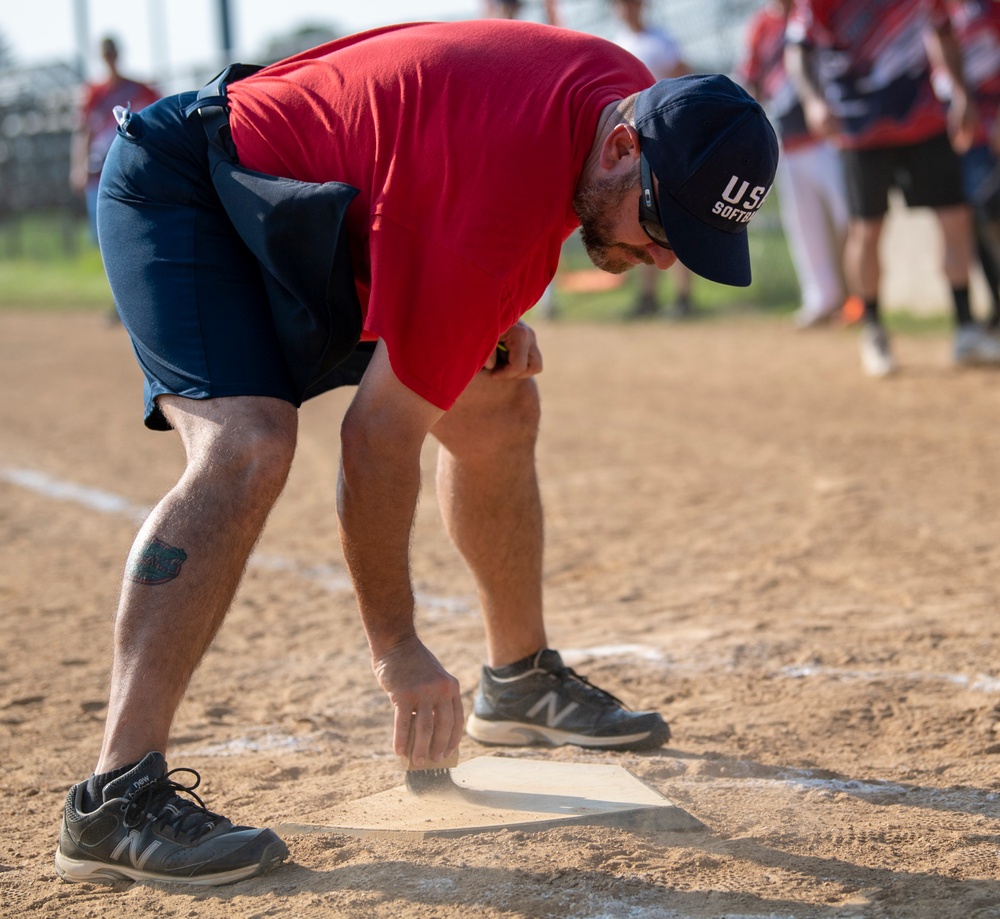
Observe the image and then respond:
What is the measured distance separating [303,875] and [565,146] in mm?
1373

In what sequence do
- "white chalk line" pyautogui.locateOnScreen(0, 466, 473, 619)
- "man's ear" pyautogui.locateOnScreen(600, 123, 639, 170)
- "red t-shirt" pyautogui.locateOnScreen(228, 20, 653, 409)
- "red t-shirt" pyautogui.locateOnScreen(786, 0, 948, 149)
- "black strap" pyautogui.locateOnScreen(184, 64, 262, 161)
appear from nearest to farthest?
"red t-shirt" pyautogui.locateOnScreen(228, 20, 653, 409) < "man's ear" pyautogui.locateOnScreen(600, 123, 639, 170) < "black strap" pyautogui.locateOnScreen(184, 64, 262, 161) < "white chalk line" pyautogui.locateOnScreen(0, 466, 473, 619) < "red t-shirt" pyautogui.locateOnScreen(786, 0, 948, 149)

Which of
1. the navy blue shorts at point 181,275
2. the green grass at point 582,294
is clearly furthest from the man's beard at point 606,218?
the green grass at point 582,294

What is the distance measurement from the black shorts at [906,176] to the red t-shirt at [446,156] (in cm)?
490

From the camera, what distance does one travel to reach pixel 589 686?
10.0 feet

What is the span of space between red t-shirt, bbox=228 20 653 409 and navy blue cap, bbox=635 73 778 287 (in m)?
0.14

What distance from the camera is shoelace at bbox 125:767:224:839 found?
2309 mm

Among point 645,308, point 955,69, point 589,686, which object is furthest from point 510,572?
point 645,308

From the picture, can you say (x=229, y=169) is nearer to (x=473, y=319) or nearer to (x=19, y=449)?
(x=473, y=319)

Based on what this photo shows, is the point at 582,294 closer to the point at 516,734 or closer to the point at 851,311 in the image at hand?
the point at 851,311

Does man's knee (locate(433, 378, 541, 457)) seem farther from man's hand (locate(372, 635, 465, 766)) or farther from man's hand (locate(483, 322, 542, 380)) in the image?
man's hand (locate(372, 635, 465, 766))

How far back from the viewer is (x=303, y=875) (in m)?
2.33

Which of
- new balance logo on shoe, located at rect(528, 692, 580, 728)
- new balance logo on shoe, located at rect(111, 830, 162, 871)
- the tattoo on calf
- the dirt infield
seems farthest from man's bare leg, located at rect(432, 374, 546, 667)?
new balance logo on shoe, located at rect(111, 830, 162, 871)

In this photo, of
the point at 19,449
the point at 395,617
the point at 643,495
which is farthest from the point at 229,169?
the point at 19,449

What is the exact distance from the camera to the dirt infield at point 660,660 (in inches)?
89.8
